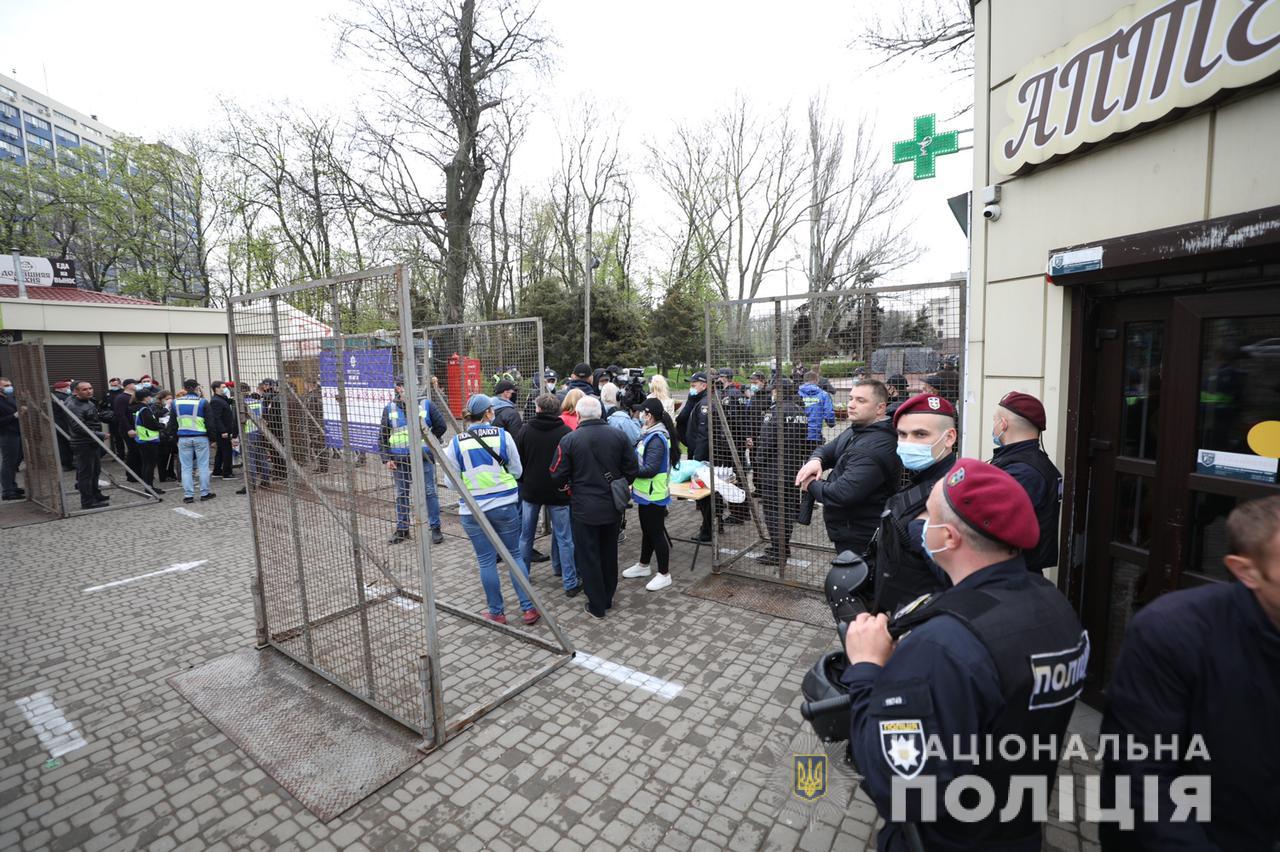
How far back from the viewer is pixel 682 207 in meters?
30.3

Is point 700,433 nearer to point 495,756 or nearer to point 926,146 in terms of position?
point 495,756

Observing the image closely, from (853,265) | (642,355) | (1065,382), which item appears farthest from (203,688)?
(853,265)

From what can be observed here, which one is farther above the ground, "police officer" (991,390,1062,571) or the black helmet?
"police officer" (991,390,1062,571)

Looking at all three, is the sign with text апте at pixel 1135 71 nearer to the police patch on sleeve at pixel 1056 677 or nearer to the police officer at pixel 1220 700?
the police officer at pixel 1220 700

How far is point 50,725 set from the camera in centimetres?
389

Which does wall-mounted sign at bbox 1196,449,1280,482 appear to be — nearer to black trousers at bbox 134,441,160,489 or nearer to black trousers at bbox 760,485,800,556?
black trousers at bbox 760,485,800,556

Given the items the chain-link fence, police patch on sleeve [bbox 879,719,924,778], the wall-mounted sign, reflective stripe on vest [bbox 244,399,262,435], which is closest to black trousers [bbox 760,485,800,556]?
the wall-mounted sign

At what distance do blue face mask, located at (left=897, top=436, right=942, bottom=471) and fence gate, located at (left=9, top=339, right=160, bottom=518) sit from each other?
11741mm

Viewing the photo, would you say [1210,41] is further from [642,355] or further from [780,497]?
[642,355]

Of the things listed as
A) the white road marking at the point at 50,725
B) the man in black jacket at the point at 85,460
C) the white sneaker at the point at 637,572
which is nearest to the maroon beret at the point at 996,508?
the white sneaker at the point at 637,572

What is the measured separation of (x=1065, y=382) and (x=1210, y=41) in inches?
70.9

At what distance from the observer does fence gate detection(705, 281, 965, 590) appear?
477 cm

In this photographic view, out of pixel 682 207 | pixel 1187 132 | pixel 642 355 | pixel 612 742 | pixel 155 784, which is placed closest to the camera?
pixel 1187 132

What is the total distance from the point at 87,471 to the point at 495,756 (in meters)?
10.6
